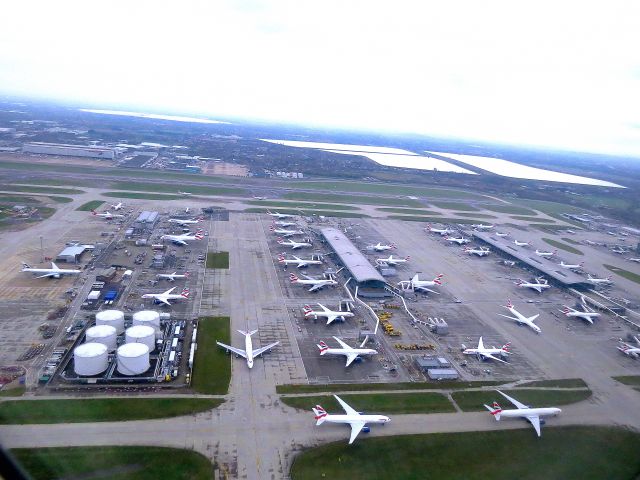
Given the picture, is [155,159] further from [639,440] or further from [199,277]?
[639,440]

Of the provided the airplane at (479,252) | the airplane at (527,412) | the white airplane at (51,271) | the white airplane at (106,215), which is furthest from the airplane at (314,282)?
the white airplane at (106,215)

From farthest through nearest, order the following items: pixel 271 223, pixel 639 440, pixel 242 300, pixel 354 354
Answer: pixel 271 223
pixel 242 300
pixel 354 354
pixel 639 440

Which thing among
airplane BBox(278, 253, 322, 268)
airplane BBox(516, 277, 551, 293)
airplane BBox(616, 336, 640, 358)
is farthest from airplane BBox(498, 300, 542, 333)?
airplane BBox(278, 253, 322, 268)

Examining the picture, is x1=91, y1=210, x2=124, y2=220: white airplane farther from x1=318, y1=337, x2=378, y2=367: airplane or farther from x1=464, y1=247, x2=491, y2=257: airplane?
x1=464, y1=247, x2=491, y2=257: airplane

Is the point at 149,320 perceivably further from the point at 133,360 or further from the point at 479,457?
the point at 479,457

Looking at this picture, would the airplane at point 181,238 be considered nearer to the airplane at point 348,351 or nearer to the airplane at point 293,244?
the airplane at point 293,244

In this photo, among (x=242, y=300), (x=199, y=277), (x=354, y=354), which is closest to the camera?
(x=354, y=354)

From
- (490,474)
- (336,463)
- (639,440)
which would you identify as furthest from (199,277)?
(639,440)
